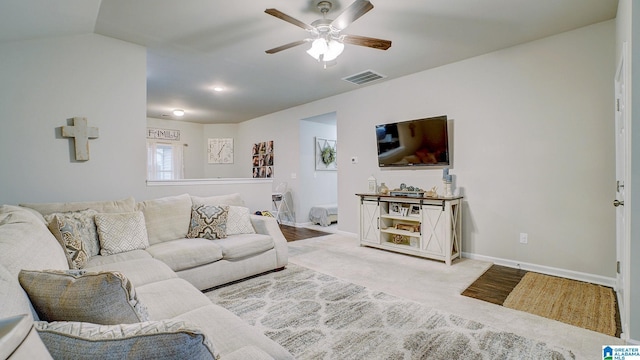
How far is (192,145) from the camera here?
26.0 feet

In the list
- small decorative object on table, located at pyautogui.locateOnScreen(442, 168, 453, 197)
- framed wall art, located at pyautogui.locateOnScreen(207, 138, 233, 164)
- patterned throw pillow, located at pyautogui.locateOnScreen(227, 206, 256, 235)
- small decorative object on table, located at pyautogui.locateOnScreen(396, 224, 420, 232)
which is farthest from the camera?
framed wall art, located at pyautogui.locateOnScreen(207, 138, 233, 164)

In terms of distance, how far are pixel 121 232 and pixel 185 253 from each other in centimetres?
58

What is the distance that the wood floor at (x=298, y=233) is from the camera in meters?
5.17

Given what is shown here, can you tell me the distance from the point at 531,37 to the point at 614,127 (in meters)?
1.21

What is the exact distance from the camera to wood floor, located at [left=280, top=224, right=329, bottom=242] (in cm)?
517

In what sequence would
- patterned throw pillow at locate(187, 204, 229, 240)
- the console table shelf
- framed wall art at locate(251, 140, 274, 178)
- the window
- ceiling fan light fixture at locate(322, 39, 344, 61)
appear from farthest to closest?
the window
framed wall art at locate(251, 140, 274, 178)
the console table shelf
patterned throw pillow at locate(187, 204, 229, 240)
ceiling fan light fixture at locate(322, 39, 344, 61)

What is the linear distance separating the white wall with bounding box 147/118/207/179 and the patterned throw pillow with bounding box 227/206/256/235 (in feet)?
16.8

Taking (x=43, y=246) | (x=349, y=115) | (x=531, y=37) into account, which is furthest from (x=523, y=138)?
(x=43, y=246)

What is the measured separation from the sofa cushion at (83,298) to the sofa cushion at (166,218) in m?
→ 2.10

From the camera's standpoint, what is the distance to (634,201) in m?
1.76

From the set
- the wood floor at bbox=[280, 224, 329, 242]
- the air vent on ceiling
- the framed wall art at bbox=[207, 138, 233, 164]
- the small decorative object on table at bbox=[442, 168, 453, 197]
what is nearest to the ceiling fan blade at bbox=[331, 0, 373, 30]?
the air vent on ceiling

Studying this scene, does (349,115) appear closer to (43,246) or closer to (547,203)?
(547,203)

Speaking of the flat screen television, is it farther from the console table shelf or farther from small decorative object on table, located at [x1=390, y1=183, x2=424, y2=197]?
the console table shelf

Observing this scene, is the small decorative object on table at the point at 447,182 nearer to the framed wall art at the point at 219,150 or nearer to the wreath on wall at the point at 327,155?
the wreath on wall at the point at 327,155
